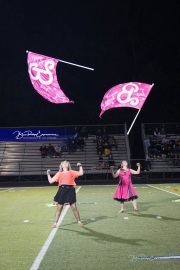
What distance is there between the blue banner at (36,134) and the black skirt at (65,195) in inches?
922

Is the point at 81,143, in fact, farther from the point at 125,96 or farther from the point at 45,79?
the point at 45,79

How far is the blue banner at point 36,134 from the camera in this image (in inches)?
1300

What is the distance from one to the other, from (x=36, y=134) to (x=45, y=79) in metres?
21.2

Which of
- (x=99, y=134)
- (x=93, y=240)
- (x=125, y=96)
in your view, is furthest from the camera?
(x=99, y=134)

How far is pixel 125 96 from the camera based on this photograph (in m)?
17.0

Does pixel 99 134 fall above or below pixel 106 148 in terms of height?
above

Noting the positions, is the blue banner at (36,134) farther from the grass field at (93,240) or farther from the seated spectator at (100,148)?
the grass field at (93,240)

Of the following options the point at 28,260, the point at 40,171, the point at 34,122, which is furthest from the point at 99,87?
the point at 28,260

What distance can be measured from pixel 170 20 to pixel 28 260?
3774cm

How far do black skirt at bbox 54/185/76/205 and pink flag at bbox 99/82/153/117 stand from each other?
713cm

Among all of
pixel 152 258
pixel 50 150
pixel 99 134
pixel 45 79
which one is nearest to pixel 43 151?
pixel 50 150

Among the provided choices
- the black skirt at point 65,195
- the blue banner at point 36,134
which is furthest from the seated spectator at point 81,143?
the black skirt at point 65,195

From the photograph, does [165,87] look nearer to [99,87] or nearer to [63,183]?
[99,87]

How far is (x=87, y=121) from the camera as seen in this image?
3950cm
